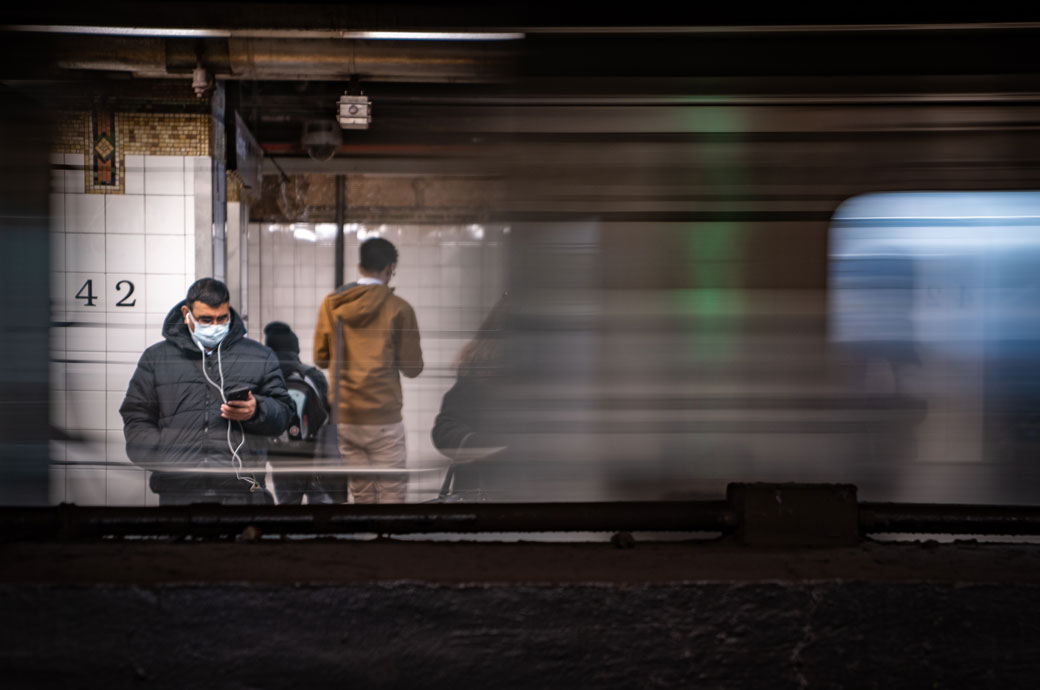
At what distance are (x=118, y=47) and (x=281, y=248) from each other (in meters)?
1.25

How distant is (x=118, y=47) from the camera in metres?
3.41

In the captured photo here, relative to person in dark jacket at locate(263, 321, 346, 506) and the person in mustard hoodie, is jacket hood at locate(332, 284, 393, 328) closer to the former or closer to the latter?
the person in mustard hoodie

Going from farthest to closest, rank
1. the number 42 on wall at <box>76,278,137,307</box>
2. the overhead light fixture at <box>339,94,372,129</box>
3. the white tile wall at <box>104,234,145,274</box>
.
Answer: the overhead light fixture at <box>339,94,372,129</box> < the white tile wall at <box>104,234,145,274</box> < the number 42 on wall at <box>76,278,137,307</box>

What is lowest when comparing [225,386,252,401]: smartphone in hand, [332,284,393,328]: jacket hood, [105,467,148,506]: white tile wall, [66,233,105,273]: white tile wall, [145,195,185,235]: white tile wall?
[105,467,148,506]: white tile wall

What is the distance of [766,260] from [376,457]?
1.85 m

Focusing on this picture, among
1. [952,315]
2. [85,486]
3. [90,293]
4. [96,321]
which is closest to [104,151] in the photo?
[90,293]

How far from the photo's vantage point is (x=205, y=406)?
4.02m

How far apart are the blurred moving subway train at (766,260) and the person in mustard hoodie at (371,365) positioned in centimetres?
70

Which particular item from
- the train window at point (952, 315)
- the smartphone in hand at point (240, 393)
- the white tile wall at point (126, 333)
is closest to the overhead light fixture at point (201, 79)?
the white tile wall at point (126, 333)

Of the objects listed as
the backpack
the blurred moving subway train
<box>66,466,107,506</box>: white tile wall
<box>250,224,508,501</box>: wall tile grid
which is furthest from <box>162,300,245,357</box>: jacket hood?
the blurred moving subway train

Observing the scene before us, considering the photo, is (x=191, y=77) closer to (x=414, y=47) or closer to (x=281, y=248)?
(x=281, y=248)

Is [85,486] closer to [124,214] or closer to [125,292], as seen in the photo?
[125,292]

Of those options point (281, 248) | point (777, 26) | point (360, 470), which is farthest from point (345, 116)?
point (777, 26)

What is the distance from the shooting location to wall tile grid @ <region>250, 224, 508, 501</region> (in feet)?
9.52
